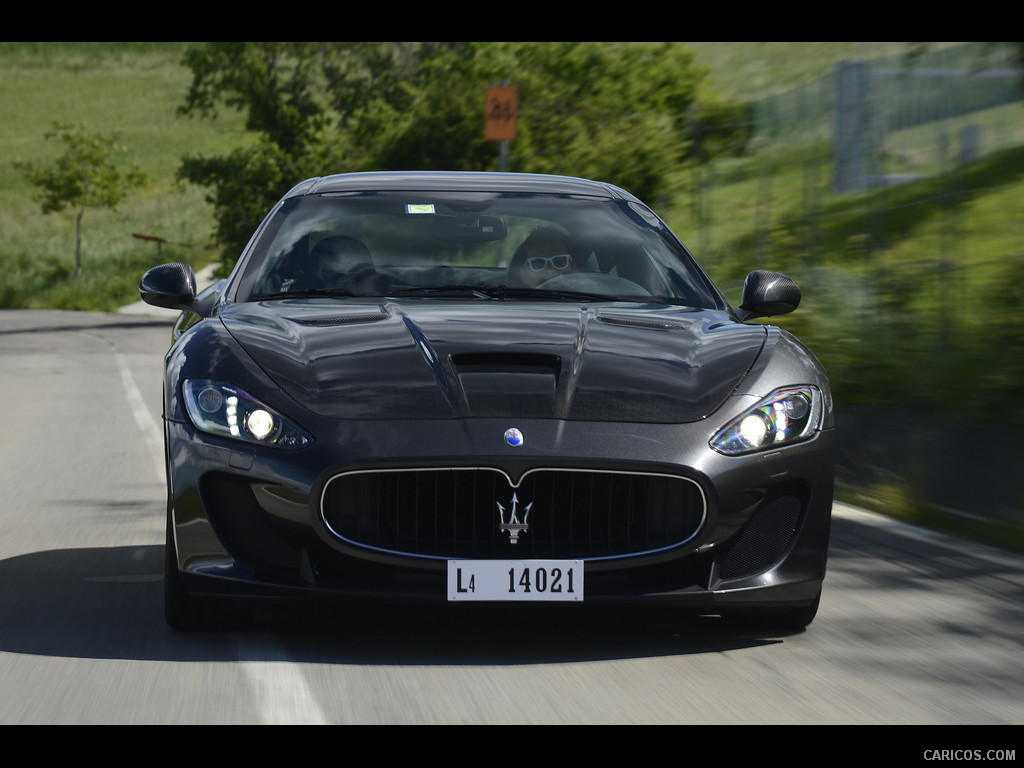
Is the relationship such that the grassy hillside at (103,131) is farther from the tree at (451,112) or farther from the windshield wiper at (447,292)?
the windshield wiper at (447,292)

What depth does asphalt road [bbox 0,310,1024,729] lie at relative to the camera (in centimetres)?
400

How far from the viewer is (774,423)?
467cm

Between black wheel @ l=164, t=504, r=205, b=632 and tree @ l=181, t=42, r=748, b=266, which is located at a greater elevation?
black wheel @ l=164, t=504, r=205, b=632

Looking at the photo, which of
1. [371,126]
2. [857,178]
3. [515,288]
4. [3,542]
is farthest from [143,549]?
[371,126]

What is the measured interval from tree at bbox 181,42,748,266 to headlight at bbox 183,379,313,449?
38.1 ft

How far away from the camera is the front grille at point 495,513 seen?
4.41 meters

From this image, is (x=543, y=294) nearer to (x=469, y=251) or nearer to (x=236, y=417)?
(x=469, y=251)

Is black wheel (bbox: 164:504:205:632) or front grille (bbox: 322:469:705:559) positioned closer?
front grille (bbox: 322:469:705:559)

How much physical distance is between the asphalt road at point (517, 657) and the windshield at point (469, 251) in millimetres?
1244

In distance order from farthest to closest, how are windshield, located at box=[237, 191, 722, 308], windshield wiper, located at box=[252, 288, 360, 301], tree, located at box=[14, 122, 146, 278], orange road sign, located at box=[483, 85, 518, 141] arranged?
tree, located at box=[14, 122, 146, 278] → orange road sign, located at box=[483, 85, 518, 141] → windshield, located at box=[237, 191, 722, 308] → windshield wiper, located at box=[252, 288, 360, 301]

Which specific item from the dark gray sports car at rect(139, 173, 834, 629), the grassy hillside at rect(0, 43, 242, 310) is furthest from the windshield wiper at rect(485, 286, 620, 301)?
the grassy hillside at rect(0, 43, 242, 310)

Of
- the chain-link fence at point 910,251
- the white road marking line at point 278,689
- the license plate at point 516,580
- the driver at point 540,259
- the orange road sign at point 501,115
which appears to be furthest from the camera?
the orange road sign at point 501,115

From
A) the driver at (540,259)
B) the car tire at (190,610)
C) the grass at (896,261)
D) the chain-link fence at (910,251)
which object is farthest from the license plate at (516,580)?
the chain-link fence at (910,251)

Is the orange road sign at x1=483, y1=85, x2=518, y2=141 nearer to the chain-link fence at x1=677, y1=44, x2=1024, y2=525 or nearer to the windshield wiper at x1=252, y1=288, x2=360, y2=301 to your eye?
the chain-link fence at x1=677, y1=44, x2=1024, y2=525
